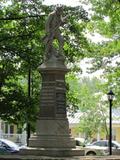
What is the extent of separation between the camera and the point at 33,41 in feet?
101

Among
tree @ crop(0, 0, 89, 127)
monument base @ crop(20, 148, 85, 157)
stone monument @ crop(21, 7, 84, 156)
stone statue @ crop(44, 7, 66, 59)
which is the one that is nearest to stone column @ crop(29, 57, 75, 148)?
stone monument @ crop(21, 7, 84, 156)

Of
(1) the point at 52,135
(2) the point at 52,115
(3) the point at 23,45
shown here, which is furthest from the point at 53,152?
(3) the point at 23,45

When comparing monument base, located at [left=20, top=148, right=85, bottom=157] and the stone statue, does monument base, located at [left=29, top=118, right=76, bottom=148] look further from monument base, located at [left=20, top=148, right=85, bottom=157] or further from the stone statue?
the stone statue

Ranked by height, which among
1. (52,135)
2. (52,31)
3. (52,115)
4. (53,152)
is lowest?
(53,152)

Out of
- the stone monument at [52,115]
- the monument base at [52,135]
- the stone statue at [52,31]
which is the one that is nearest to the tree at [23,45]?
the stone statue at [52,31]

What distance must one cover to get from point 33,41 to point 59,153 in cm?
1218

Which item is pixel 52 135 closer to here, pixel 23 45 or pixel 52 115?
pixel 52 115

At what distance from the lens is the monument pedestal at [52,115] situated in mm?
20094

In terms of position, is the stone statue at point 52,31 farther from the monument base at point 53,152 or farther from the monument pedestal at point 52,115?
the monument base at point 53,152

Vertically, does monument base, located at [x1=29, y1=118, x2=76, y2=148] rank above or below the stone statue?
below

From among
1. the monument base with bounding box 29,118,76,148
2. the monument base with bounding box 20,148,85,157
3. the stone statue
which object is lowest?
the monument base with bounding box 20,148,85,157

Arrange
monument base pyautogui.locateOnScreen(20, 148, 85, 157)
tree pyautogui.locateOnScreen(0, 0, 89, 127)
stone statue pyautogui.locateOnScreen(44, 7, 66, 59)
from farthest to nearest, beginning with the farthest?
1. tree pyautogui.locateOnScreen(0, 0, 89, 127)
2. stone statue pyautogui.locateOnScreen(44, 7, 66, 59)
3. monument base pyautogui.locateOnScreen(20, 148, 85, 157)

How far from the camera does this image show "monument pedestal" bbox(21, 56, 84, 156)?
20094 millimetres

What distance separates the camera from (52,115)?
20.4 m
